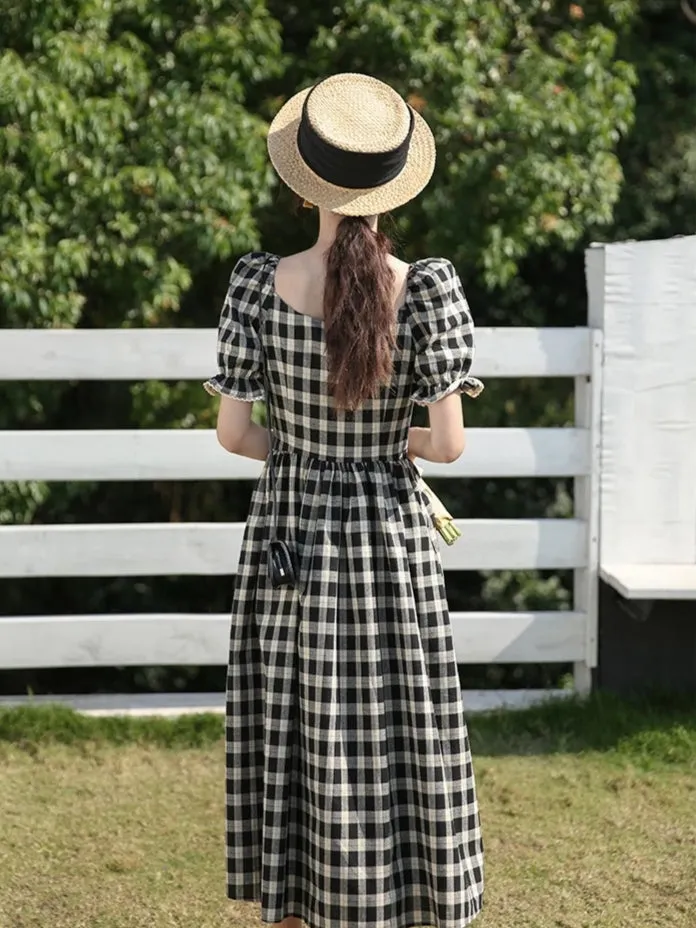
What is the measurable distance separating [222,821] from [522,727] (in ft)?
3.92

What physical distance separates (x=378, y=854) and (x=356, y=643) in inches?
17.0

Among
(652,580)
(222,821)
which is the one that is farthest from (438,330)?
(652,580)

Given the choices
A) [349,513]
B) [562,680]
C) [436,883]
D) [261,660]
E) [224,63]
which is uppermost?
[224,63]

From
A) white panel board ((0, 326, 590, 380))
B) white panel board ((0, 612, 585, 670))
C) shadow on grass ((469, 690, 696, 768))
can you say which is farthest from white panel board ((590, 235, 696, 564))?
shadow on grass ((469, 690, 696, 768))

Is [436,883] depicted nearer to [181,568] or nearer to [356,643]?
[356,643]

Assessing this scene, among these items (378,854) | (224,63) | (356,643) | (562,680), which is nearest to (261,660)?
(356,643)

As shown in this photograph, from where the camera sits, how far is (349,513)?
2.77 meters

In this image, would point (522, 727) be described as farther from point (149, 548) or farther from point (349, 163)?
point (349, 163)

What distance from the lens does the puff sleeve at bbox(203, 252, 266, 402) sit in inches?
107

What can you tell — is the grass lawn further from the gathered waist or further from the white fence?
the gathered waist

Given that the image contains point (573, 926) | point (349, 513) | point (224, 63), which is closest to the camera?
point (349, 513)

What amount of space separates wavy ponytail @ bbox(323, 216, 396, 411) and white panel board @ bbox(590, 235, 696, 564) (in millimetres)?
2174

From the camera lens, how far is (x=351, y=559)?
276 centimetres

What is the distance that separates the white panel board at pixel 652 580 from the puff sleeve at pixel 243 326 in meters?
2.01
